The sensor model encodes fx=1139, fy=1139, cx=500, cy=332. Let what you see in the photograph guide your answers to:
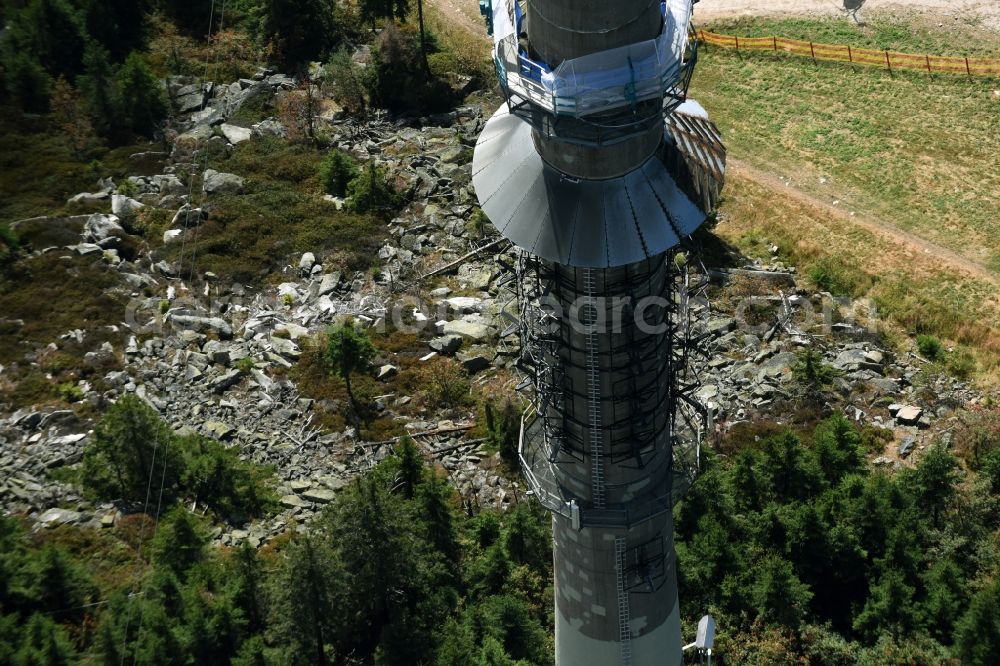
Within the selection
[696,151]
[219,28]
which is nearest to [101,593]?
[696,151]

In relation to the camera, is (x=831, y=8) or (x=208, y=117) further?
(x=831, y=8)

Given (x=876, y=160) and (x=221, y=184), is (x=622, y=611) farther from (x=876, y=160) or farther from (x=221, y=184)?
(x=876, y=160)

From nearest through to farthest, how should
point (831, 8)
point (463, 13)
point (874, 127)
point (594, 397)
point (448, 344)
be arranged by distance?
point (594, 397) → point (448, 344) → point (874, 127) → point (831, 8) → point (463, 13)

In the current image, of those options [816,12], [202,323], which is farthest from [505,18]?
[816,12]

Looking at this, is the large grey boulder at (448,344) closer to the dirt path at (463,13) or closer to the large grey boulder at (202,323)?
the large grey boulder at (202,323)

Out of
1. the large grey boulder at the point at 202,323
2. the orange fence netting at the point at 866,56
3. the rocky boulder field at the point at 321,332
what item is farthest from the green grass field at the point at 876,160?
the large grey boulder at the point at 202,323

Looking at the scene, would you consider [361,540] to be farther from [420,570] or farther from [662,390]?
[662,390]

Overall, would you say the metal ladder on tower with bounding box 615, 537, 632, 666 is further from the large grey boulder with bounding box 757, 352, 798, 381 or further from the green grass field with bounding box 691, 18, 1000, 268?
the green grass field with bounding box 691, 18, 1000, 268
